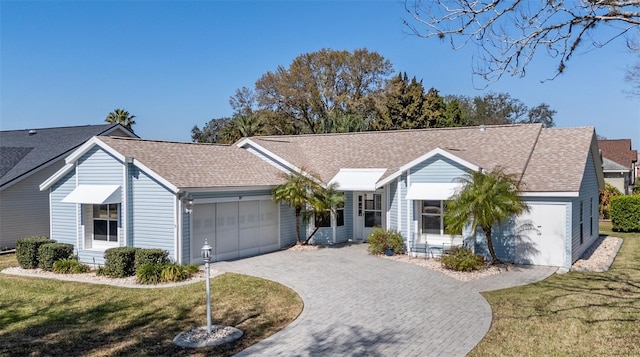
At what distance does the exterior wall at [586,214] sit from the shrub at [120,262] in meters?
15.5

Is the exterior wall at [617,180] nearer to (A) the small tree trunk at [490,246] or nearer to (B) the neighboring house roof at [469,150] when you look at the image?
(B) the neighboring house roof at [469,150]

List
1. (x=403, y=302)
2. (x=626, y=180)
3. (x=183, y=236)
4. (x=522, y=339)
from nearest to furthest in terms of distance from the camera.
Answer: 1. (x=522, y=339)
2. (x=403, y=302)
3. (x=183, y=236)
4. (x=626, y=180)

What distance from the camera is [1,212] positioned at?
80.7 ft

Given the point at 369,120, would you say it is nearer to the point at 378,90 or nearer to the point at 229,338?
the point at 378,90

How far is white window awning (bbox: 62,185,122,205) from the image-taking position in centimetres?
1838

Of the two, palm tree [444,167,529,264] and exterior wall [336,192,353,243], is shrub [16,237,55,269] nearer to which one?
exterior wall [336,192,353,243]

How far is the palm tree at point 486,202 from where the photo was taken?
55.7 ft

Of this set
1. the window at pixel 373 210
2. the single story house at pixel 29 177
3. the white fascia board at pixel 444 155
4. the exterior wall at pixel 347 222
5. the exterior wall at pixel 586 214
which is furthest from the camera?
the single story house at pixel 29 177

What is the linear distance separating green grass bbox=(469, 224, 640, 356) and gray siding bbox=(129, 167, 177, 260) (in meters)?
11.1

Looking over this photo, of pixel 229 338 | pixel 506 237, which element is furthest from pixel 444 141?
pixel 229 338

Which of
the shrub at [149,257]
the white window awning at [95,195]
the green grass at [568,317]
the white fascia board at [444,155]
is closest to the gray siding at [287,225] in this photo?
the white fascia board at [444,155]

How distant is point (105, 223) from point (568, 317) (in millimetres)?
16158

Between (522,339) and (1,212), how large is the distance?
24250 mm

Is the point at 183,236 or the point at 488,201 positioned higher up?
the point at 488,201
